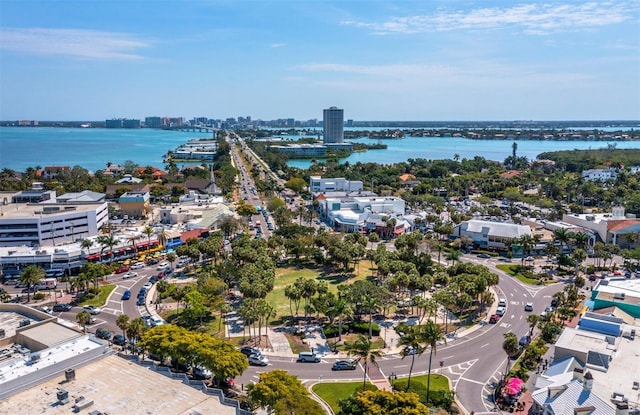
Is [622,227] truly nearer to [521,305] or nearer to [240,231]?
[521,305]

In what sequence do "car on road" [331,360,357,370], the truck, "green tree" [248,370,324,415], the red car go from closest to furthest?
"green tree" [248,370,324,415]
"car on road" [331,360,357,370]
the truck
the red car

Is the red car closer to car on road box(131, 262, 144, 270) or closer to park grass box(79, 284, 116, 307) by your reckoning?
car on road box(131, 262, 144, 270)

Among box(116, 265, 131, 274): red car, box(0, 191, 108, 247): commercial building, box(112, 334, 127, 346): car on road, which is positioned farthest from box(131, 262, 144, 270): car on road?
box(112, 334, 127, 346): car on road

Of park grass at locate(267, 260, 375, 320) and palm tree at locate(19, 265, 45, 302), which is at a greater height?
palm tree at locate(19, 265, 45, 302)

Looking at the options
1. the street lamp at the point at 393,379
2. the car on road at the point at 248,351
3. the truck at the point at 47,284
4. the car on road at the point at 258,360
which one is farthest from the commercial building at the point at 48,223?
the street lamp at the point at 393,379

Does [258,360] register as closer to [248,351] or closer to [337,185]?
[248,351]

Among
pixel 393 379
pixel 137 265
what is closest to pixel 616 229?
pixel 393 379

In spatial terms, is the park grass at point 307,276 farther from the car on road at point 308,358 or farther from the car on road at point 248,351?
the car on road at point 308,358
